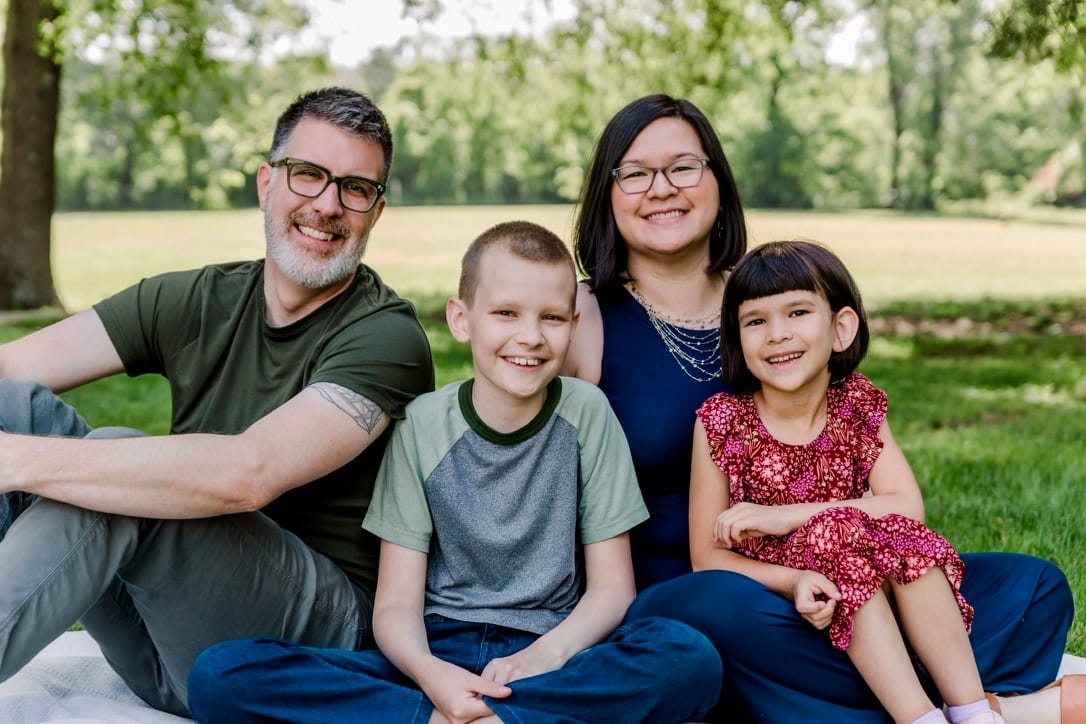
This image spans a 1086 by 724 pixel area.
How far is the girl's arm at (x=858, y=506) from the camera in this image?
105 inches

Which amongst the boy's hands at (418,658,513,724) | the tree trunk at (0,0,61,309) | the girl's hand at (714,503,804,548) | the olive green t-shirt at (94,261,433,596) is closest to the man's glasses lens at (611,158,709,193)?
the olive green t-shirt at (94,261,433,596)

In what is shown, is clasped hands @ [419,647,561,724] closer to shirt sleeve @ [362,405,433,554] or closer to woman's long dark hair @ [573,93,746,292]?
shirt sleeve @ [362,405,433,554]

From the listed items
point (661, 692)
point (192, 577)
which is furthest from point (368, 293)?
point (661, 692)

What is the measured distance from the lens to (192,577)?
2.45 meters

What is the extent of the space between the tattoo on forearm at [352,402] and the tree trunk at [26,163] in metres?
9.82

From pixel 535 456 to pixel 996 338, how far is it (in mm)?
9724

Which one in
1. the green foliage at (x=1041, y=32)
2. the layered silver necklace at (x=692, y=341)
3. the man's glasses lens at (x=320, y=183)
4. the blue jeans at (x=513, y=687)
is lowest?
the blue jeans at (x=513, y=687)

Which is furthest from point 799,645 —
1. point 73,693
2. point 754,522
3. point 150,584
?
point 73,693

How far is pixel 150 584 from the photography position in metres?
2.44

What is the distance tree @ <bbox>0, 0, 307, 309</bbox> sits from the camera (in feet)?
33.0

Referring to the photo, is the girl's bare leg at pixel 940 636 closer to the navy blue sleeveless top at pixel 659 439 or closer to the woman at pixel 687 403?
the woman at pixel 687 403

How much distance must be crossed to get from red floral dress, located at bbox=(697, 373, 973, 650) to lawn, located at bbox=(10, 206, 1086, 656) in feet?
2.78

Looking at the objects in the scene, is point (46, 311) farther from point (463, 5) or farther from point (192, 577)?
point (192, 577)

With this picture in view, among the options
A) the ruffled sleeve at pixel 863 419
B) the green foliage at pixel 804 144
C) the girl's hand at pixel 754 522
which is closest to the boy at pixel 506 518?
the girl's hand at pixel 754 522
